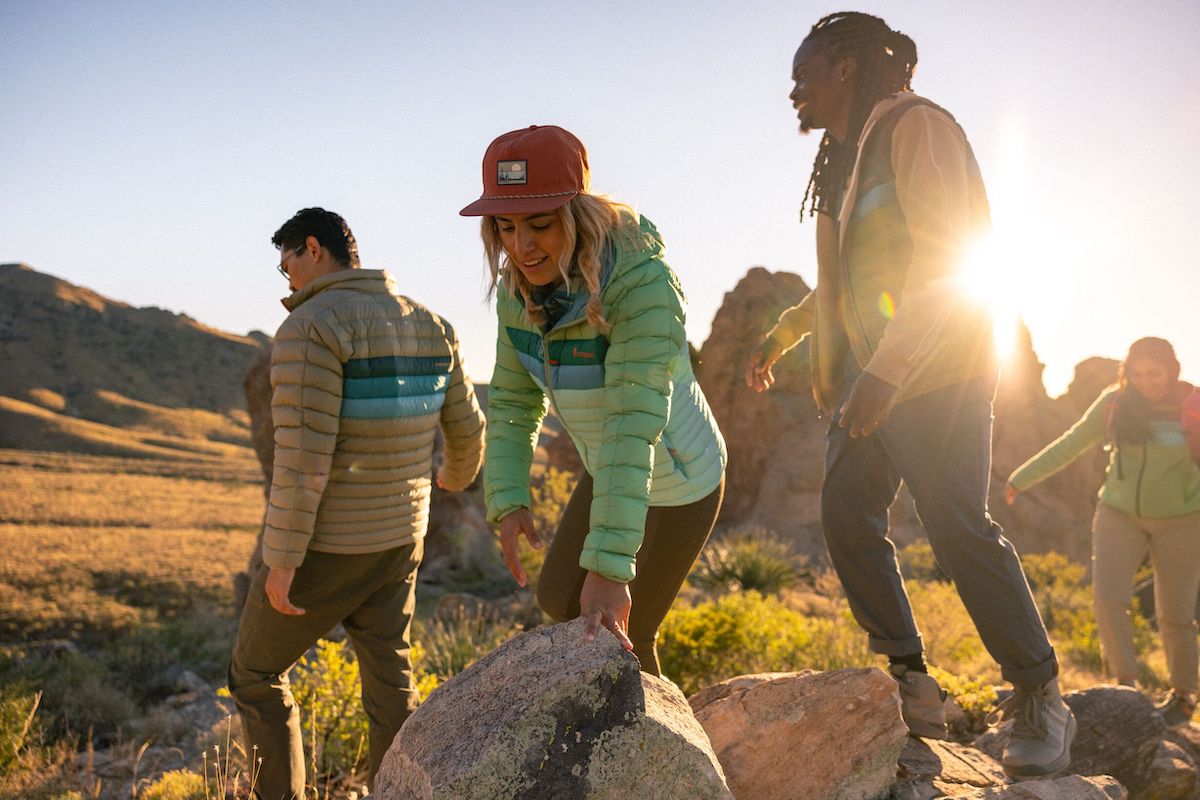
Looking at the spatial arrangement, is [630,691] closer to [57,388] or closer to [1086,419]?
[1086,419]

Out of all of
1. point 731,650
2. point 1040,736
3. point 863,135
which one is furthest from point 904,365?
point 731,650

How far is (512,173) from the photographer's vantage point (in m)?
1.90

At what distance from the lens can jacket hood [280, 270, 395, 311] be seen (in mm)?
2846

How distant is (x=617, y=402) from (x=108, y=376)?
6845 cm

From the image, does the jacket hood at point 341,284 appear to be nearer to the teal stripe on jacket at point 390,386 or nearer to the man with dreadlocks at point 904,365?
the teal stripe on jacket at point 390,386

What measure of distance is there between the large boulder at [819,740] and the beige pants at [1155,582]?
8.25ft

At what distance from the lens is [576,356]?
2074mm

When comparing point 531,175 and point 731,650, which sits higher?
point 531,175

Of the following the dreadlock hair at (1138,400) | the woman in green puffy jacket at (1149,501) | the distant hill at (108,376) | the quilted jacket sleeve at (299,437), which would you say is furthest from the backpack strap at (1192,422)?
the distant hill at (108,376)

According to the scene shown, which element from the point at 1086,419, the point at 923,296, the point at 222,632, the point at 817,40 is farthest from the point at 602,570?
the point at 222,632

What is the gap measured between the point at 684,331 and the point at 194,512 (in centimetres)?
2910

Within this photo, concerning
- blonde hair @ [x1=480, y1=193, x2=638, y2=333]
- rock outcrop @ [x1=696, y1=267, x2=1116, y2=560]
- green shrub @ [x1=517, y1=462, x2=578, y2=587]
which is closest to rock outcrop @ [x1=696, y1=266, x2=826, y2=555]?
rock outcrop @ [x1=696, y1=267, x2=1116, y2=560]

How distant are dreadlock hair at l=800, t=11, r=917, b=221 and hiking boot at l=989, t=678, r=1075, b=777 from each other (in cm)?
171

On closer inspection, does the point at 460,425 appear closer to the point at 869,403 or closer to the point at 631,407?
the point at 631,407
